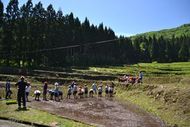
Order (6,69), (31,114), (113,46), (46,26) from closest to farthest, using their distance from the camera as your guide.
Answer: (31,114) → (6,69) → (46,26) → (113,46)

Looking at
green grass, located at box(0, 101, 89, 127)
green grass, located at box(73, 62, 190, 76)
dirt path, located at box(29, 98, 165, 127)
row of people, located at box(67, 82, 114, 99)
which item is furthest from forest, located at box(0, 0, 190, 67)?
green grass, located at box(0, 101, 89, 127)

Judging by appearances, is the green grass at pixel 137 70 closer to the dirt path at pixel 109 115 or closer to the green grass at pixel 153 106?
the green grass at pixel 153 106

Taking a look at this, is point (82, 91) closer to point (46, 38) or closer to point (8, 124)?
point (8, 124)

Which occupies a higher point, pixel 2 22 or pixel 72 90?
pixel 2 22

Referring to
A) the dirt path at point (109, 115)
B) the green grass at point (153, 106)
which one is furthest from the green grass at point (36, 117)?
the green grass at point (153, 106)

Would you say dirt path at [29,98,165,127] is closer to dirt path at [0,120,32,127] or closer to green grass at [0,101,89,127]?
green grass at [0,101,89,127]

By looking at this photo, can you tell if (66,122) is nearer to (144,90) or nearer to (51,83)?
(144,90)

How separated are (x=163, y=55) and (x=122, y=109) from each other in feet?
457

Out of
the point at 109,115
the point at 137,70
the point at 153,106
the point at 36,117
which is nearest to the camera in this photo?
the point at 36,117

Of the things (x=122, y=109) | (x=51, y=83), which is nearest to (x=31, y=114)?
(x=122, y=109)

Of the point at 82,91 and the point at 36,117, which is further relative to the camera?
the point at 82,91

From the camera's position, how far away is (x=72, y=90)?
1786 inches

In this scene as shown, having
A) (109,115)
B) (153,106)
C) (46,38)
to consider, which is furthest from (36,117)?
(46,38)

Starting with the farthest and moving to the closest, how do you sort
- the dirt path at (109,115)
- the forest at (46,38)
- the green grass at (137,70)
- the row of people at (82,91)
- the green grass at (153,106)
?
the forest at (46,38) < the green grass at (137,70) < the row of people at (82,91) < the green grass at (153,106) < the dirt path at (109,115)
